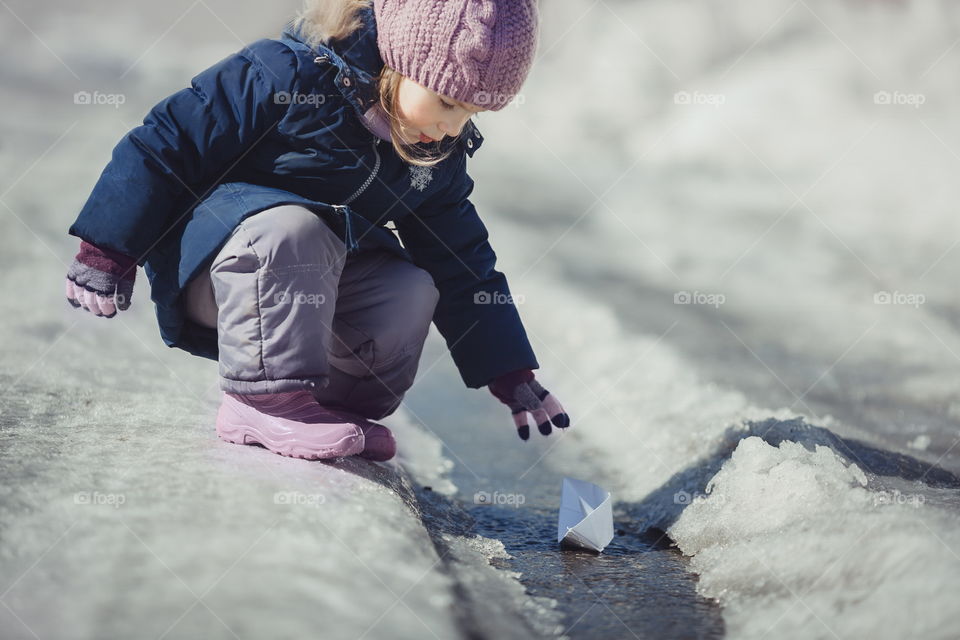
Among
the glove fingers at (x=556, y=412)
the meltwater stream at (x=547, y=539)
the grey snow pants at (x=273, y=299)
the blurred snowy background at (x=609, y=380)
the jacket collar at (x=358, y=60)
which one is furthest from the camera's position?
the glove fingers at (x=556, y=412)

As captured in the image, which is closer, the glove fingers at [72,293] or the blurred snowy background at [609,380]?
the blurred snowy background at [609,380]

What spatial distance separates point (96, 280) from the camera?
145 centimetres

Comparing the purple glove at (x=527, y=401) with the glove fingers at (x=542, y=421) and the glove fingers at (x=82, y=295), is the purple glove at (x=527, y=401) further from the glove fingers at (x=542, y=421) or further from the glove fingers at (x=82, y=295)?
the glove fingers at (x=82, y=295)

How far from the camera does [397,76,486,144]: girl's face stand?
1.52 m

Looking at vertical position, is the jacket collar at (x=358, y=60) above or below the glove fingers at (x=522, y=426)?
above

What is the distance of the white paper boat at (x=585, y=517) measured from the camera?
157 cm

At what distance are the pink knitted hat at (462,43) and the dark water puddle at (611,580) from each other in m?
0.77

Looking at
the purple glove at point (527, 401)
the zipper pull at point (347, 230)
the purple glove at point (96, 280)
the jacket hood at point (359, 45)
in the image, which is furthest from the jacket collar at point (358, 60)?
the purple glove at point (527, 401)

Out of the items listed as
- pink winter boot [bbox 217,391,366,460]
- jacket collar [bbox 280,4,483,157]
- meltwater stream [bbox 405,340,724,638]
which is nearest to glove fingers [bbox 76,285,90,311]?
pink winter boot [bbox 217,391,366,460]

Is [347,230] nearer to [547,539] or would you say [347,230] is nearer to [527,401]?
[527,401]

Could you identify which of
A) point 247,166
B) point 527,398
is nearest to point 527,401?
point 527,398

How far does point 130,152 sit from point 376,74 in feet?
1.40

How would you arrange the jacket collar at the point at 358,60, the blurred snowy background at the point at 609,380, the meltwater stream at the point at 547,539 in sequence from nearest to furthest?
the blurred snowy background at the point at 609,380, the meltwater stream at the point at 547,539, the jacket collar at the point at 358,60

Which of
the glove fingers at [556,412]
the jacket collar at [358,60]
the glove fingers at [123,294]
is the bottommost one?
the glove fingers at [123,294]
